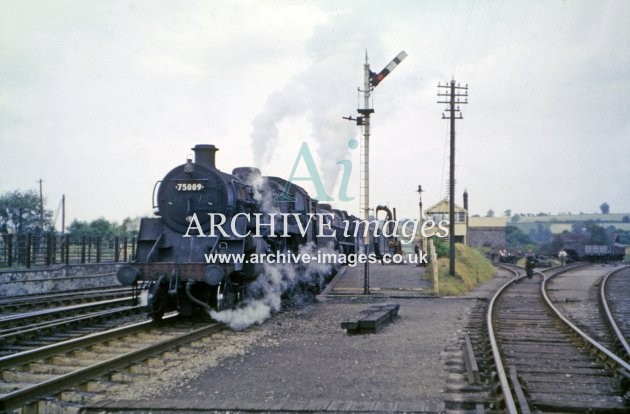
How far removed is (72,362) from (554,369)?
599 centimetres

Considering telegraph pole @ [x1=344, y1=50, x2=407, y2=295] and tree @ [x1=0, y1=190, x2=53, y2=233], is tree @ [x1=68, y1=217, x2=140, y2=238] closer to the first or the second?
tree @ [x1=0, y1=190, x2=53, y2=233]

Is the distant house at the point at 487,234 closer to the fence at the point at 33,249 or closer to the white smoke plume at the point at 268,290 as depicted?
the fence at the point at 33,249

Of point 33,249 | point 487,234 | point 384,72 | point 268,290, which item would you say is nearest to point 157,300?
point 268,290

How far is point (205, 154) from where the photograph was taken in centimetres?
1141

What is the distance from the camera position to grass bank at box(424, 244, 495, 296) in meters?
18.3

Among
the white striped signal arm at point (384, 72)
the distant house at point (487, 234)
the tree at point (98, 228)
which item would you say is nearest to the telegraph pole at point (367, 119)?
the white striped signal arm at point (384, 72)

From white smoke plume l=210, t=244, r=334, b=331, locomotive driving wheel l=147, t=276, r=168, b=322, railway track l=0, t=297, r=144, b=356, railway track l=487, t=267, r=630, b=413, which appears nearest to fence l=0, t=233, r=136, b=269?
white smoke plume l=210, t=244, r=334, b=331

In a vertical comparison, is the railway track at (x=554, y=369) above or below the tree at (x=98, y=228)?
below

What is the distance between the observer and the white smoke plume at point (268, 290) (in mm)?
10727

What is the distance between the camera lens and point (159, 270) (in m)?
10.2

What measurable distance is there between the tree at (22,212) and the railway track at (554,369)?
38888 mm

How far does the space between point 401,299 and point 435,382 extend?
10024mm

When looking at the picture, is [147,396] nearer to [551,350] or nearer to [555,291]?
[551,350]

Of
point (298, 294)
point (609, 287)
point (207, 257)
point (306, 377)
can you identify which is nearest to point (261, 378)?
point (306, 377)
